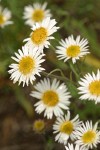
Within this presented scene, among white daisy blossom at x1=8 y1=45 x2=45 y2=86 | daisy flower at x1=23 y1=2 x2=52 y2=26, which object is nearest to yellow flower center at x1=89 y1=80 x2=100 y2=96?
white daisy blossom at x1=8 y1=45 x2=45 y2=86

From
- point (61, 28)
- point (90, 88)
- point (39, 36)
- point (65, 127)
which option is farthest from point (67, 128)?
point (61, 28)

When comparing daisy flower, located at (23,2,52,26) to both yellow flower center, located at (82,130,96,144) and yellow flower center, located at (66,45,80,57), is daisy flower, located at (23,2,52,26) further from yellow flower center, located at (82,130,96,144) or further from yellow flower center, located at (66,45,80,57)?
yellow flower center, located at (82,130,96,144)

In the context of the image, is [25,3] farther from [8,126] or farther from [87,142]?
[87,142]

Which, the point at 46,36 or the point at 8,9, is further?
the point at 8,9

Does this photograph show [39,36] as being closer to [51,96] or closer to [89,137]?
[51,96]

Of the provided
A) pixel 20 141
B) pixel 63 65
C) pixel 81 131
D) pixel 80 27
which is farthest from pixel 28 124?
pixel 81 131

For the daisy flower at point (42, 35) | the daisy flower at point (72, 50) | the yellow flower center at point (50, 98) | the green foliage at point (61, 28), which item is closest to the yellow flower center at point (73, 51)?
the daisy flower at point (72, 50)

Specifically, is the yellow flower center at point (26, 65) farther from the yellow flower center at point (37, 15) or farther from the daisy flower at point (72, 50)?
the yellow flower center at point (37, 15)
